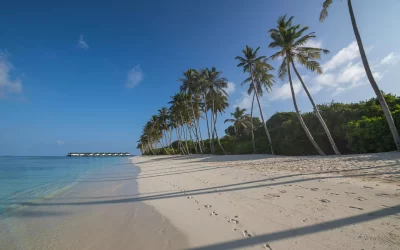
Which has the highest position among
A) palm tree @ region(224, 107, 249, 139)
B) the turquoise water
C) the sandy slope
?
palm tree @ region(224, 107, 249, 139)

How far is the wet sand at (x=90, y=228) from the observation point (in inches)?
124

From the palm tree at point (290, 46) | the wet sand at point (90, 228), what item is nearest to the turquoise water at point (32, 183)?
the wet sand at point (90, 228)

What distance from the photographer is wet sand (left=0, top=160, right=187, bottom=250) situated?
10.3 feet

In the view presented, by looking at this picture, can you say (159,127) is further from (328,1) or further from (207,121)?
(328,1)

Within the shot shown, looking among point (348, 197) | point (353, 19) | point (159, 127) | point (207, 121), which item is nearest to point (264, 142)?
point (207, 121)

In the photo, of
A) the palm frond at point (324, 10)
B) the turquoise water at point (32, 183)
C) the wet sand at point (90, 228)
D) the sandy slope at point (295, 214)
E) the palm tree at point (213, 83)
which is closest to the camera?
the sandy slope at point (295, 214)

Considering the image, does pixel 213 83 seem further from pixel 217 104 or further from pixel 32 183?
pixel 32 183

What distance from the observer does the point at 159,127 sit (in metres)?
57.9

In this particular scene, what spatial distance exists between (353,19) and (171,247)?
16.0 metres

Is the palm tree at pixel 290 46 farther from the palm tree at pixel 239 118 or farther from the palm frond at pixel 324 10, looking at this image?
the palm tree at pixel 239 118

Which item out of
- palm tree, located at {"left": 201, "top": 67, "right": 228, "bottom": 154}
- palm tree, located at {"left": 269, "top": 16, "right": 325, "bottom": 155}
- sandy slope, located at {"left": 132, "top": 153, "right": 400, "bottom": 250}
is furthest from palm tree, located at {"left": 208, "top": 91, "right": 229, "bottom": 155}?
sandy slope, located at {"left": 132, "top": 153, "right": 400, "bottom": 250}

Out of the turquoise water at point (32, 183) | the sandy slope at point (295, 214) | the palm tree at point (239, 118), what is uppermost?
the palm tree at point (239, 118)

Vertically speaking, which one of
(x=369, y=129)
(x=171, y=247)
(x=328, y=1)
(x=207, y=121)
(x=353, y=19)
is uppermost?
Answer: (x=328, y=1)

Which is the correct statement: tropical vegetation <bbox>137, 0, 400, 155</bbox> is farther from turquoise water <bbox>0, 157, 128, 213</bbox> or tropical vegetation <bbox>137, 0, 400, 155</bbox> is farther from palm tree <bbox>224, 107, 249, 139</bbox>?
turquoise water <bbox>0, 157, 128, 213</bbox>
